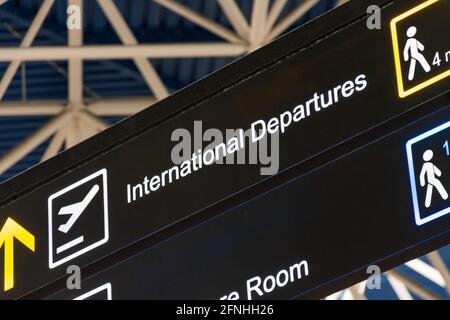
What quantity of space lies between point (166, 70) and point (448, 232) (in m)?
11.6

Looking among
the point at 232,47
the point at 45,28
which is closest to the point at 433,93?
the point at 232,47

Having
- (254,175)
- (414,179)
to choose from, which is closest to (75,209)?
(254,175)

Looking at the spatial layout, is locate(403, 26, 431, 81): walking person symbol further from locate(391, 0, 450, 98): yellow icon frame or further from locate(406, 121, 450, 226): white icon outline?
locate(406, 121, 450, 226): white icon outline

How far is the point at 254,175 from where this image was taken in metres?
4.09

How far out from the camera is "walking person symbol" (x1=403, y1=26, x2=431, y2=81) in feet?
13.0

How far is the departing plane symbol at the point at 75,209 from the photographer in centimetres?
432

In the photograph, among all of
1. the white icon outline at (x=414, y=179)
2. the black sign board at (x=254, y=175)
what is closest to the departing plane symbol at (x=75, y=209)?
the black sign board at (x=254, y=175)

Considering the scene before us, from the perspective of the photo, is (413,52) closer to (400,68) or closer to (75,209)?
(400,68)

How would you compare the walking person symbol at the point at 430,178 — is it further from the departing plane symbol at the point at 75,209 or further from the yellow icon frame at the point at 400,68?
the departing plane symbol at the point at 75,209

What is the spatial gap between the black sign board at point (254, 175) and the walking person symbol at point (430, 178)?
3cm

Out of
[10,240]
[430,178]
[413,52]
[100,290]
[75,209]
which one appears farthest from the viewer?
[10,240]

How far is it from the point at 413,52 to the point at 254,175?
27.3 inches

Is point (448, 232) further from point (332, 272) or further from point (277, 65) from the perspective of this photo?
point (277, 65)

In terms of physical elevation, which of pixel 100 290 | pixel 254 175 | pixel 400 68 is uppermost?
pixel 400 68
